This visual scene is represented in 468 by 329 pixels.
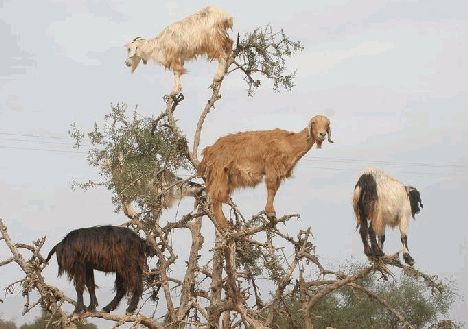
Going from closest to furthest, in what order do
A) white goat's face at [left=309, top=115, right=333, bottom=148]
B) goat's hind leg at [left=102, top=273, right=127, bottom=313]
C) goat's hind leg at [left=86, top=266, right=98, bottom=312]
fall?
1. goat's hind leg at [left=86, top=266, right=98, bottom=312]
2. white goat's face at [left=309, top=115, right=333, bottom=148]
3. goat's hind leg at [left=102, top=273, right=127, bottom=313]

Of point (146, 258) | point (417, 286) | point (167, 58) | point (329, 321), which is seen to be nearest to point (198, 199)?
point (146, 258)

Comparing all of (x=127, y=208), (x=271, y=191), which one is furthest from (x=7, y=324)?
(x=271, y=191)

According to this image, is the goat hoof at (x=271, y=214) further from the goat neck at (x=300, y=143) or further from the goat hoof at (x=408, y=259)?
the goat hoof at (x=408, y=259)

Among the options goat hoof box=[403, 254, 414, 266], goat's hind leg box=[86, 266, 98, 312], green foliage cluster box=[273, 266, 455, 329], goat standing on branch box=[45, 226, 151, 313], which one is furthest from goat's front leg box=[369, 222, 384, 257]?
green foliage cluster box=[273, 266, 455, 329]

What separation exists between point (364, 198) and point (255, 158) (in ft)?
6.63

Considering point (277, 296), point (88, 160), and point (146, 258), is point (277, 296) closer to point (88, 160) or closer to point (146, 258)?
point (146, 258)

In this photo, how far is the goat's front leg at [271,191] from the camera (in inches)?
417

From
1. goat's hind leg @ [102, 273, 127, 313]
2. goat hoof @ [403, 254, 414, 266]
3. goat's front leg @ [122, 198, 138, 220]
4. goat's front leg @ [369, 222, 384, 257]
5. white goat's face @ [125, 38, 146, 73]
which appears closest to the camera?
goat's hind leg @ [102, 273, 127, 313]

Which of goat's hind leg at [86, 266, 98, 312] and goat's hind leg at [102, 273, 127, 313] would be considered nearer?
goat's hind leg at [86, 266, 98, 312]

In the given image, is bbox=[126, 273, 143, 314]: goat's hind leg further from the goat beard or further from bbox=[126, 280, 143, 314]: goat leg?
the goat beard

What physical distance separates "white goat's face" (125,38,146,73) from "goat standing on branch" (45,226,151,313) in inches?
222

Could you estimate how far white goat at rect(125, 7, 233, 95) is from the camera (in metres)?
14.3

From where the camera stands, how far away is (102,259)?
10477 millimetres

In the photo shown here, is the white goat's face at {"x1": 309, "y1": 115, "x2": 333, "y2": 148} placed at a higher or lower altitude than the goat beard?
lower
